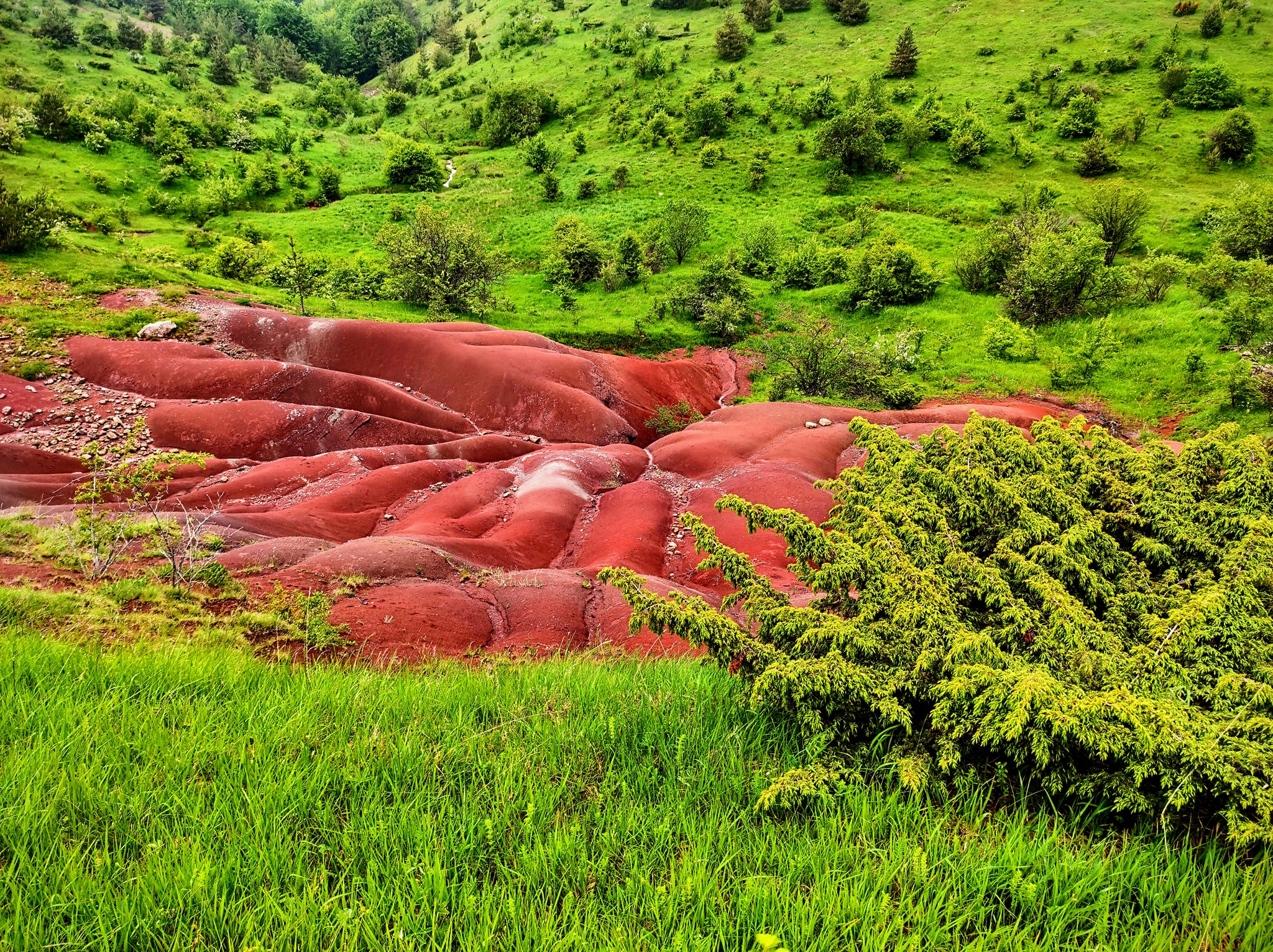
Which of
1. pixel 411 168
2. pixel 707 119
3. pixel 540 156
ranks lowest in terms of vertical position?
pixel 411 168

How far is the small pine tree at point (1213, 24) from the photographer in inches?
2506

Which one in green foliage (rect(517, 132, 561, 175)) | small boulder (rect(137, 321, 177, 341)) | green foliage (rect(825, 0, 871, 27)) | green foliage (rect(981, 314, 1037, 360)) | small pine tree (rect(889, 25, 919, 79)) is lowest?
green foliage (rect(981, 314, 1037, 360))

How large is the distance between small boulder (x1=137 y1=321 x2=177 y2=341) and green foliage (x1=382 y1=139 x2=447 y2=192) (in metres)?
47.4

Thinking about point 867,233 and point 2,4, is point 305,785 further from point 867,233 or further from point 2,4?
point 2,4

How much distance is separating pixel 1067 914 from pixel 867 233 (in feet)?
171

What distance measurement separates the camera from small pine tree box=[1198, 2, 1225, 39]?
63.7 metres

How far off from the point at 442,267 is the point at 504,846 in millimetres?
38673

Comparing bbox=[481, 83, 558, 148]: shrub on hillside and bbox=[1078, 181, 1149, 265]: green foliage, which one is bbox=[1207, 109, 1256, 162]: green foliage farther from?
bbox=[481, 83, 558, 148]: shrub on hillside

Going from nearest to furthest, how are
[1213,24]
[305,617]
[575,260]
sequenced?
1. [305,617]
2. [575,260]
3. [1213,24]

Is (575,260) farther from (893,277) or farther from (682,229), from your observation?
(893,277)

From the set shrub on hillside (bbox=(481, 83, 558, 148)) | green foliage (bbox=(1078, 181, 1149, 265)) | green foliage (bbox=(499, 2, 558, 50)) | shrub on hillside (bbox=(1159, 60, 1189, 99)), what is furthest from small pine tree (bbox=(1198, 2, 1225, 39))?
green foliage (bbox=(499, 2, 558, 50))

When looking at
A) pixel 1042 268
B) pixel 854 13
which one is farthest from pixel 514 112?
pixel 1042 268

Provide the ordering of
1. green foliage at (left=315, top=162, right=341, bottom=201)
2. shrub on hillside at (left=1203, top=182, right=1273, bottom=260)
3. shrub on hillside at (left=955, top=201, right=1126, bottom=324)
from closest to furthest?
shrub on hillside at (left=955, top=201, right=1126, bottom=324) → shrub on hillside at (left=1203, top=182, right=1273, bottom=260) → green foliage at (left=315, top=162, right=341, bottom=201)

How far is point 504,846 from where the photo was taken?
2877 mm
